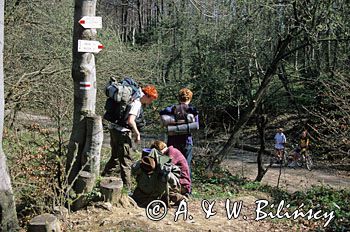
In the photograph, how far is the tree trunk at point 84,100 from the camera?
5336mm

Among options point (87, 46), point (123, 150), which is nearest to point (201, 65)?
point (123, 150)

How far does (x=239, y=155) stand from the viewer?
19.6 metres

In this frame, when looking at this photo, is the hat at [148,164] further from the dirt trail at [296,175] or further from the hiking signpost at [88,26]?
the dirt trail at [296,175]

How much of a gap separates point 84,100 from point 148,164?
114 cm

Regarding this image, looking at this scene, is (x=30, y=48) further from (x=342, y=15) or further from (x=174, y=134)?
(x=342, y=15)

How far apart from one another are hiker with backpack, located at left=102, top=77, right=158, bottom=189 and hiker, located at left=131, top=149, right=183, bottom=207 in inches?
20.8

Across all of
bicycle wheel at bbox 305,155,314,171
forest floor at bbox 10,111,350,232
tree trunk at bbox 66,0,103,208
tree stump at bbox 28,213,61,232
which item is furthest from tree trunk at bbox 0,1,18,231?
bicycle wheel at bbox 305,155,314,171

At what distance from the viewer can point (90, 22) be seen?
5.23 m

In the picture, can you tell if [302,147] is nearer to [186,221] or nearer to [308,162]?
[308,162]

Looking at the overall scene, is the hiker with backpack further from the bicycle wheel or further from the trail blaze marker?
the bicycle wheel

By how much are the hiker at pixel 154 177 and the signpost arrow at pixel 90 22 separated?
1734 millimetres

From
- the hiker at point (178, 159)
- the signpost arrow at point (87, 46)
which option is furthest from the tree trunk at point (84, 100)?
the hiker at point (178, 159)

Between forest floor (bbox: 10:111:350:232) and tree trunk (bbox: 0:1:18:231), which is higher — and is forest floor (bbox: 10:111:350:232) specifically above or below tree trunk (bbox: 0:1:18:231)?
below

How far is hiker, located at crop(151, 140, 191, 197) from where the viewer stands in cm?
594
